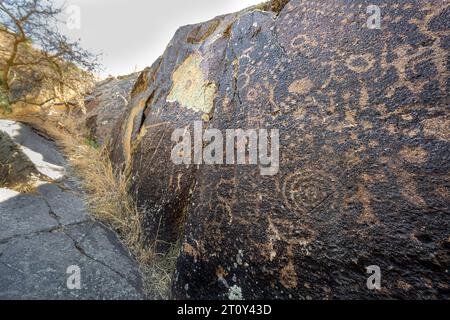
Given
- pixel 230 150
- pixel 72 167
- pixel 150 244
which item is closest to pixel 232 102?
pixel 230 150

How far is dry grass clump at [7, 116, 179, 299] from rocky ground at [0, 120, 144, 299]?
8 cm

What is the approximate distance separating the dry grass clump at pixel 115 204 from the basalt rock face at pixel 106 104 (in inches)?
17.6

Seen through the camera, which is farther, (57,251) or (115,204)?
(115,204)

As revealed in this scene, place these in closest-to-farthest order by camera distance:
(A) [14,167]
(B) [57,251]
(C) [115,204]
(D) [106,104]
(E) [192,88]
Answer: (B) [57,251] → (E) [192,88] → (C) [115,204] → (A) [14,167] → (D) [106,104]

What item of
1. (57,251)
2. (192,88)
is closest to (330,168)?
(192,88)

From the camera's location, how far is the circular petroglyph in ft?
3.52

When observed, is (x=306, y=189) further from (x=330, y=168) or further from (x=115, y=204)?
(x=115, y=204)

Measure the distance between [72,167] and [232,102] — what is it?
269cm

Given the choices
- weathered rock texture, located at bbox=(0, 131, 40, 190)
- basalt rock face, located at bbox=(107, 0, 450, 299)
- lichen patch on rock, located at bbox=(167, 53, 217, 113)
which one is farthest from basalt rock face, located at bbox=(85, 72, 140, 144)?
basalt rock face, located at bbox=(107, 0, 450, 299)

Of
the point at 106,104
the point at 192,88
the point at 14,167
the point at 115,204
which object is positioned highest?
the point at 106,104

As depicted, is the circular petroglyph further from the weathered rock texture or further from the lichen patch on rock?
the weathered rock texture

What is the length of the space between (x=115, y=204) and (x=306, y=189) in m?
1.85

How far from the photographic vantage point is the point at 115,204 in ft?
7.72

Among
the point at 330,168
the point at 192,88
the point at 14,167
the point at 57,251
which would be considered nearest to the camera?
the point at 330,168
